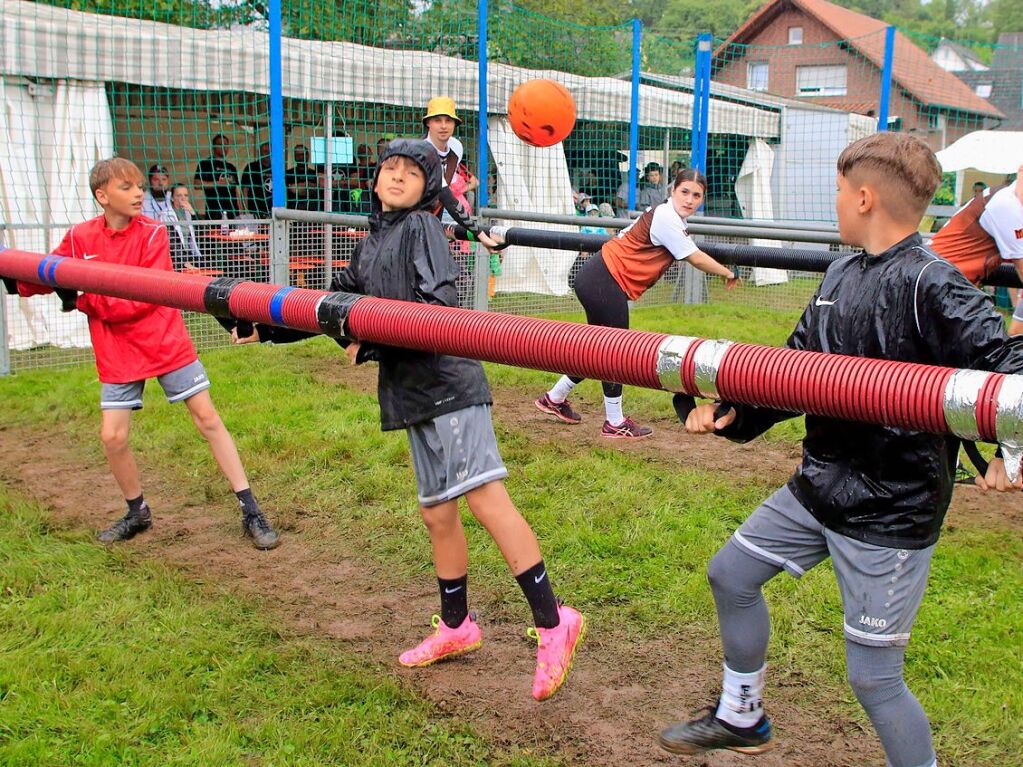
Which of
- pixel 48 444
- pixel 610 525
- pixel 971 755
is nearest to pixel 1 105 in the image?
pixel 48 444

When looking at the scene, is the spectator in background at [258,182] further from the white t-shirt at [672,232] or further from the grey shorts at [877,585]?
the grey shorts at [877,585]

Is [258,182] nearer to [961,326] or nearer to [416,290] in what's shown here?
[416,290]

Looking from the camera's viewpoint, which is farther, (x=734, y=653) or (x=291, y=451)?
(x=291, y=451)

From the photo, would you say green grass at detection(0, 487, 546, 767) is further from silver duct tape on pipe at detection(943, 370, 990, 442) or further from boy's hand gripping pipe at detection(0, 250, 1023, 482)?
silver duct tape on pipe at detection(943, 370, 990, 442)

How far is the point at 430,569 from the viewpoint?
4449mm

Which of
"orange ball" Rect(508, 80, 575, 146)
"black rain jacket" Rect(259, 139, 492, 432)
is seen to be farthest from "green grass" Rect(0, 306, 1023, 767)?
"orange ball" Rect(508, 80, 575, 146)

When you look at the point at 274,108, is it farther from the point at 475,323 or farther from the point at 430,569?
the point at 475,323

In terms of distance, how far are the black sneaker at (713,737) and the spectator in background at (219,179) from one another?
860 centimetres

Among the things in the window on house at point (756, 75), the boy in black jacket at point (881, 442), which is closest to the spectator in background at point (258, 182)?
the window on house at point (756, 75)

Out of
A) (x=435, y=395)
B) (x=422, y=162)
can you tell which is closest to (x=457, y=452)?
(x=435, y=395)

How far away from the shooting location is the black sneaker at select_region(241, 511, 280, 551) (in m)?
4.71

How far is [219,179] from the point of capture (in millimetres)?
10719

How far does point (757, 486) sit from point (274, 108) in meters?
5.40

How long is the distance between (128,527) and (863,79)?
42.1 feet
